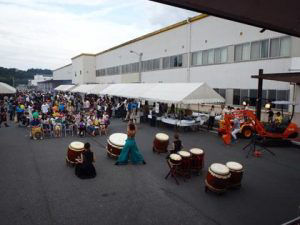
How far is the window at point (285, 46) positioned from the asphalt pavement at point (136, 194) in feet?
32.5

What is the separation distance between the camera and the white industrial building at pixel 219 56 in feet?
61.9

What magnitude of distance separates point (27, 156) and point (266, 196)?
9.50 meters

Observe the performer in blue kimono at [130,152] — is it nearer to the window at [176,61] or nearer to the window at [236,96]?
the window at [236,96]

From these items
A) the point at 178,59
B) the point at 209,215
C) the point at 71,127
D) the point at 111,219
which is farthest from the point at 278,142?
the point at 178,59

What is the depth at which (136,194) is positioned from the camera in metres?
7.19

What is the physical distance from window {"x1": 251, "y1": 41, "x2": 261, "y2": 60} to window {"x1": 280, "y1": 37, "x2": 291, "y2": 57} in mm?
1919

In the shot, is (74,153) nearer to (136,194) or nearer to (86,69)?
(136,194)

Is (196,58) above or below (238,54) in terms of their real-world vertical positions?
above

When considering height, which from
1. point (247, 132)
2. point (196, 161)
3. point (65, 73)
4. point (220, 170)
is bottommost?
point (247, 132)

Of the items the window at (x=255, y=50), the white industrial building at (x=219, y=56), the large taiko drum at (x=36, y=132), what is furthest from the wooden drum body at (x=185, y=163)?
the window at (x=255, y=50)

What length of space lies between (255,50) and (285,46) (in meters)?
2.55

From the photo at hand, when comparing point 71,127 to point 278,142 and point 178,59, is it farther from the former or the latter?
point 178,59

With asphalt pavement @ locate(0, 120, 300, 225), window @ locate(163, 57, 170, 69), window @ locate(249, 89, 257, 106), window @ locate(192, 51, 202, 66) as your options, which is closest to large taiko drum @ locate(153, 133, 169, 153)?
asphalt pavement @ locate(0, 120, 300, 225)

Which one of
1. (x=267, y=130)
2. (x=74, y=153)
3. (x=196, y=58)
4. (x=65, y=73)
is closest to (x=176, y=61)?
(x=196, y=58)
